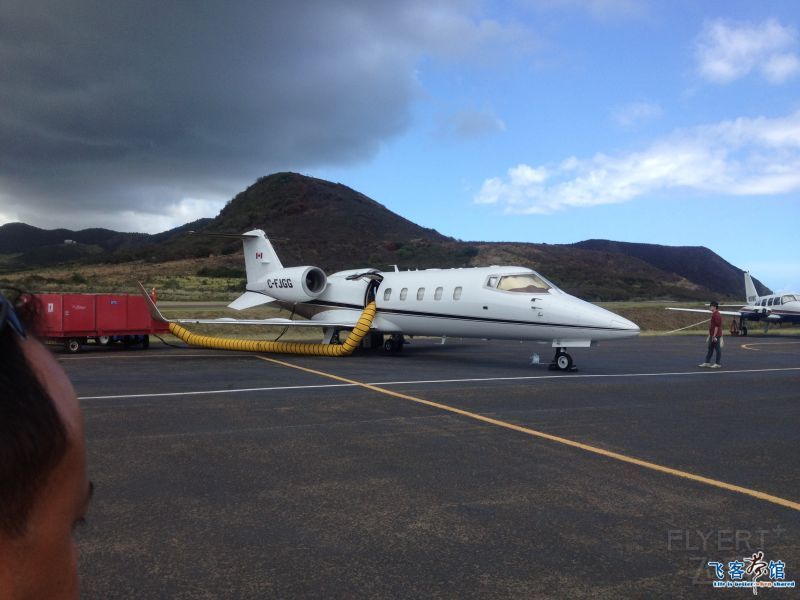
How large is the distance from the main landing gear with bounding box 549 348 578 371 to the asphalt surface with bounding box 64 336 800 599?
322cm

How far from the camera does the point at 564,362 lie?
1435cm

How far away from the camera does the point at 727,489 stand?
536 centimetres

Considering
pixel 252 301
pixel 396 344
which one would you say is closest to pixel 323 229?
pixel 252 301

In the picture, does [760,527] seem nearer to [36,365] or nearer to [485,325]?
[36,365]

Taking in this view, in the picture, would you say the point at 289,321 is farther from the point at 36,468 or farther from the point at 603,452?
the point at 36,468

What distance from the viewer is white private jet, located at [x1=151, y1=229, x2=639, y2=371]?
45.8 ft

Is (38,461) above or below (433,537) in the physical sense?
above

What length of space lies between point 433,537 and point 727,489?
2.80m

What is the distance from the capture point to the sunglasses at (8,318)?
3.22 ft

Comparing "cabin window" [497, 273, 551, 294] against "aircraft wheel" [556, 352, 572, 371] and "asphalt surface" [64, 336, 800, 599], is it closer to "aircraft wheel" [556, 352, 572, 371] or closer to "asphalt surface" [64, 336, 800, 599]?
"aircraft wheel" [556, 352, 572, 371]

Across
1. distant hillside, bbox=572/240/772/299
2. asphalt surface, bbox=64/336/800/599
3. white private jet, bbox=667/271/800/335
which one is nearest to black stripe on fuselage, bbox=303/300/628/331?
asphalt surface, bbox=64/336/800/599

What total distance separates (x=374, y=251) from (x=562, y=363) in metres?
79.2

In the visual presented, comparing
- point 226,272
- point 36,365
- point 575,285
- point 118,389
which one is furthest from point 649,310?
point 226,272

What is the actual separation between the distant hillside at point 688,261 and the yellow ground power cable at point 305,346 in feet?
333
